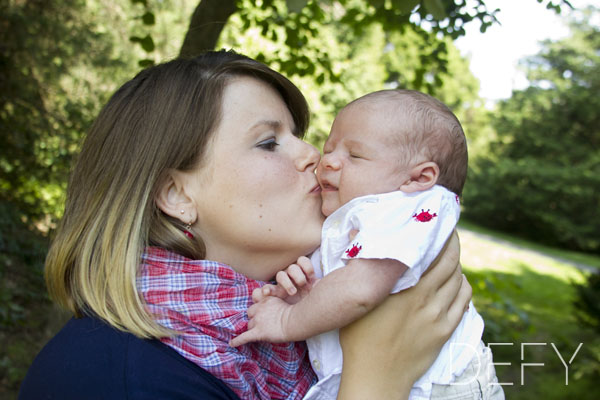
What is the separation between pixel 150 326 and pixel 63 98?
19.8 feet

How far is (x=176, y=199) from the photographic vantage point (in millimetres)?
1707

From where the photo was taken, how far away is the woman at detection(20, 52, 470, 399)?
1.44 m

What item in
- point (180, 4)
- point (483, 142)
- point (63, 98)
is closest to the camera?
point (63, 98)

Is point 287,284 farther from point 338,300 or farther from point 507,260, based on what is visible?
point 507,260

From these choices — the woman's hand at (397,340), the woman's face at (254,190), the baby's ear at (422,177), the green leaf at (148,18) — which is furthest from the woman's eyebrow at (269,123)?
the green leaf at (148,18)

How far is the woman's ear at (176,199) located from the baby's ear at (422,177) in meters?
0.72

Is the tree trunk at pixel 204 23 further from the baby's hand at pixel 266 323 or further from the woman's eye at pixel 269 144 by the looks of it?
the baby's hand at pixel 266 323

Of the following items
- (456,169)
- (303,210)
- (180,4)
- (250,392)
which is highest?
(180,4)

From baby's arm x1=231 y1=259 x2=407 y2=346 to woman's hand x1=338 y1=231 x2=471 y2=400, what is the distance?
0.09 metres

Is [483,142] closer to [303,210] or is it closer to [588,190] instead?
[588,190]

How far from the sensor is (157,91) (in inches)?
66.3

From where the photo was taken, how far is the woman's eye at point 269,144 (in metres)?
1.71

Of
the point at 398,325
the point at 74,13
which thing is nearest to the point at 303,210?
the point at 398,325

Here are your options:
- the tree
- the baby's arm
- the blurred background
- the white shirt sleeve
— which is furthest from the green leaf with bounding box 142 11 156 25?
the tree
